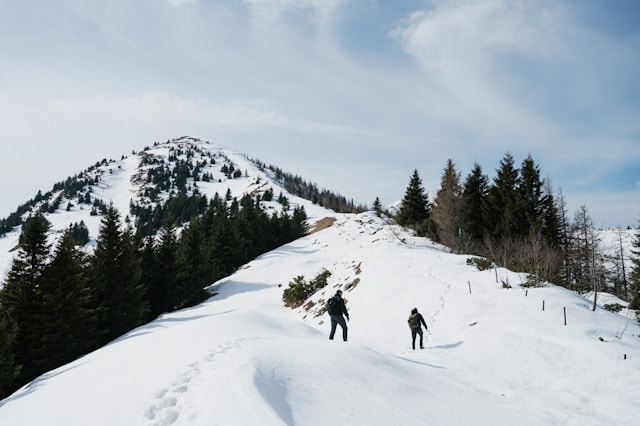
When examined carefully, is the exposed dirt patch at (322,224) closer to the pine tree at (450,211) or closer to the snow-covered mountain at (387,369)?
the pine tree at (450,211)

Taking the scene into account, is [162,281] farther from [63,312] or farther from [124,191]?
[124,191]

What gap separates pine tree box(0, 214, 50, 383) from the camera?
19406mm

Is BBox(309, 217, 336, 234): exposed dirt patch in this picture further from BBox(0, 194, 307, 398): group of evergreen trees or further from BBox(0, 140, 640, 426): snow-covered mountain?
BBox(0, 140, 640, 426): snow-covered mountain

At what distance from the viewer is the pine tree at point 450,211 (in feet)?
124

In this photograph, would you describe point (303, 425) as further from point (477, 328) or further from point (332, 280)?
point (332, 280)

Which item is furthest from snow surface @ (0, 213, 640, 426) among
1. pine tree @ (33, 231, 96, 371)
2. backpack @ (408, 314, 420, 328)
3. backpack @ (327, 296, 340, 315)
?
pine tree @ (33, 231, 96, 371)

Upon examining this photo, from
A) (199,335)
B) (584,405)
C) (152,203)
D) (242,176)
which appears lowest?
(584,405)

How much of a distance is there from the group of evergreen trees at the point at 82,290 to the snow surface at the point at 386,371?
29.8 ft

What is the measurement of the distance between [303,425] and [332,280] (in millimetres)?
27071

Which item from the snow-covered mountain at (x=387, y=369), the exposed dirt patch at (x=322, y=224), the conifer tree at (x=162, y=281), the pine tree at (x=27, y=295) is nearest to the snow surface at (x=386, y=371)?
the snow-covered mountain at (x=387, y=369)

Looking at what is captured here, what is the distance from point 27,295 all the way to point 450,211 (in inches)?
1385

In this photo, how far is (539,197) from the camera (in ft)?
119

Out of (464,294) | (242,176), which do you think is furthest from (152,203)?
(464,294)

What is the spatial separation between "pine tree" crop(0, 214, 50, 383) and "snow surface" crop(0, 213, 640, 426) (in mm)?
9384
